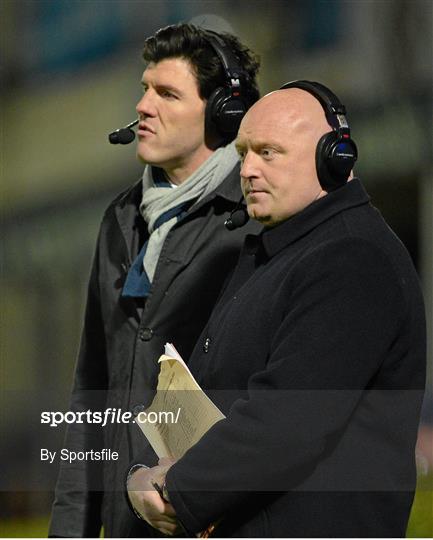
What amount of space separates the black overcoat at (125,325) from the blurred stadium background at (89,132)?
0.98 m

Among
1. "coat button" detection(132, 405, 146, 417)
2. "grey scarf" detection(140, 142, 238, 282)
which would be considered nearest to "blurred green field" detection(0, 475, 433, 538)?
"coat button" detection(132, 405, 146, 417)

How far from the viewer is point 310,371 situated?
2.41 m

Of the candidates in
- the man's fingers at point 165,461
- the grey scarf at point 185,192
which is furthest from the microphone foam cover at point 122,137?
the man's fingers at point 165,461

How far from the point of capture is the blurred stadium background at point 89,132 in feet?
20.2

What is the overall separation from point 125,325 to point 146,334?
0.11 metres

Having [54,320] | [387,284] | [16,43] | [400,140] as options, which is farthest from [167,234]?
[16,43]

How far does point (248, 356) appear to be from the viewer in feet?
8.35

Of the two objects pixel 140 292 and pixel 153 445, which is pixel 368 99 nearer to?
pixel 140 292

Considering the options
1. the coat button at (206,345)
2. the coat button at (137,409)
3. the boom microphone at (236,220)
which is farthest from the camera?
the coat button at (137,409)

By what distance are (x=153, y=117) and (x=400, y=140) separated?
3273 mm

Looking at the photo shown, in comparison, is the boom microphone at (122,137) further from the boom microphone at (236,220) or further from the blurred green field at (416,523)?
the blurred green field at (416,523)

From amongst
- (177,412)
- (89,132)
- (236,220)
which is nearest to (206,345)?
(177,412)

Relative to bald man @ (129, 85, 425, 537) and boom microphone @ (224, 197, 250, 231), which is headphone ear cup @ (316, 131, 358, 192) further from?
boom microphone @ (224, 197, 250, 231)

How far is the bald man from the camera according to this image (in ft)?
7.93
